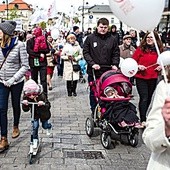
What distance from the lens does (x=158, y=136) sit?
6.53 ft

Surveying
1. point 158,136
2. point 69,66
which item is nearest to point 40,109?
point 158,136

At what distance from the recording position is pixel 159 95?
6.93 ft

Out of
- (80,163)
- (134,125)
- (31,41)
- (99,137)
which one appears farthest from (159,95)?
(31,41)

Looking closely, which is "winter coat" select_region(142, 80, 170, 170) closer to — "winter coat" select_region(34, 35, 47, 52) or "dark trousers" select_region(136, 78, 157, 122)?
"dark trousers" select_region(136, 78, 157, 122)

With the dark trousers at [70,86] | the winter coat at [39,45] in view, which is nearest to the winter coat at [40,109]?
the winter coat at [39,45]

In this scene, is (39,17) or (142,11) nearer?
(142,11)

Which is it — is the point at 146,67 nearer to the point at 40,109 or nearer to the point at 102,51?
the point at 102,51

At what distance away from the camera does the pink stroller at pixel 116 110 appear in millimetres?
5711

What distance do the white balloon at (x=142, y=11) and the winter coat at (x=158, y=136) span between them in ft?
1.58

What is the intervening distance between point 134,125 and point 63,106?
332cm

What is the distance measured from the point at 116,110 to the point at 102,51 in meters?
1.45

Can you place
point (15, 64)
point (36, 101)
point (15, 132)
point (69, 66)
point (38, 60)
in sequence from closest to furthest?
point (36, 101), point (15, 64), point (15, 132), point (38, 60), point (69, 66)

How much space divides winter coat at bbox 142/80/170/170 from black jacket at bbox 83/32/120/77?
4.71 m

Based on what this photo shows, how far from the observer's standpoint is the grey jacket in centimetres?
557
